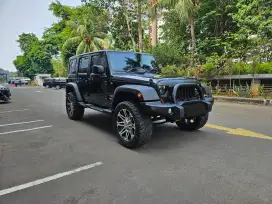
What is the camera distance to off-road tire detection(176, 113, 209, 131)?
515 centimetres

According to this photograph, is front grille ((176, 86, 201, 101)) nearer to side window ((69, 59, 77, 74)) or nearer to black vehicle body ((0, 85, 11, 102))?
side window ((69, 59, 77, 74))

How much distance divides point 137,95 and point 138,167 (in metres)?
1.25

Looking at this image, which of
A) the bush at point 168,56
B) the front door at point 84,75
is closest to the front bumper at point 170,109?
the front door at point 84,75

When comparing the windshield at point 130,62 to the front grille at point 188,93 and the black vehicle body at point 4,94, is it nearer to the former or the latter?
the front grille at point 188,93

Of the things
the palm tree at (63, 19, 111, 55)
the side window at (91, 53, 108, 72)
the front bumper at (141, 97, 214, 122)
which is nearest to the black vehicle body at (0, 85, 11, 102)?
the side window at (91, 53, 108, 72)

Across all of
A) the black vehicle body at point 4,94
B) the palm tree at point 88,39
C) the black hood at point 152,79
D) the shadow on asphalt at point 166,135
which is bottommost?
the shadow on asphalt at point 166,135

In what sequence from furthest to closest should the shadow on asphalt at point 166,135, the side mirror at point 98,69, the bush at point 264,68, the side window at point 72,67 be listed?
the bush at point 264,68, the side window at point 72,67, the side mirror at point 98,69, the shadow on asphalt at point 166,135

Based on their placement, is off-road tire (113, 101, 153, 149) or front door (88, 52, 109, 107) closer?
off-road tire (113, 101, 153, 149)

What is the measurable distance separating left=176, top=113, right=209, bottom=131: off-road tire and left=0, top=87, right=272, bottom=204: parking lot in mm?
178

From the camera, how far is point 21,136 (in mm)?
5203

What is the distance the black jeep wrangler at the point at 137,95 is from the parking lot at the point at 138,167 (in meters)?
0.43

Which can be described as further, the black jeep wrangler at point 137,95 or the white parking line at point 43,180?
the black jeep wrangler at point 137,95

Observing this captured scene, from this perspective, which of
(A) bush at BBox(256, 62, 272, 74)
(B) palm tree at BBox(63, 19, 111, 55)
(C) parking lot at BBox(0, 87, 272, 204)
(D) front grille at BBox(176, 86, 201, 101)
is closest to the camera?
(C) parking lot at BBox(0, 87, 272, 204)

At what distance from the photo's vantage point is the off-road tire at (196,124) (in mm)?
5148
